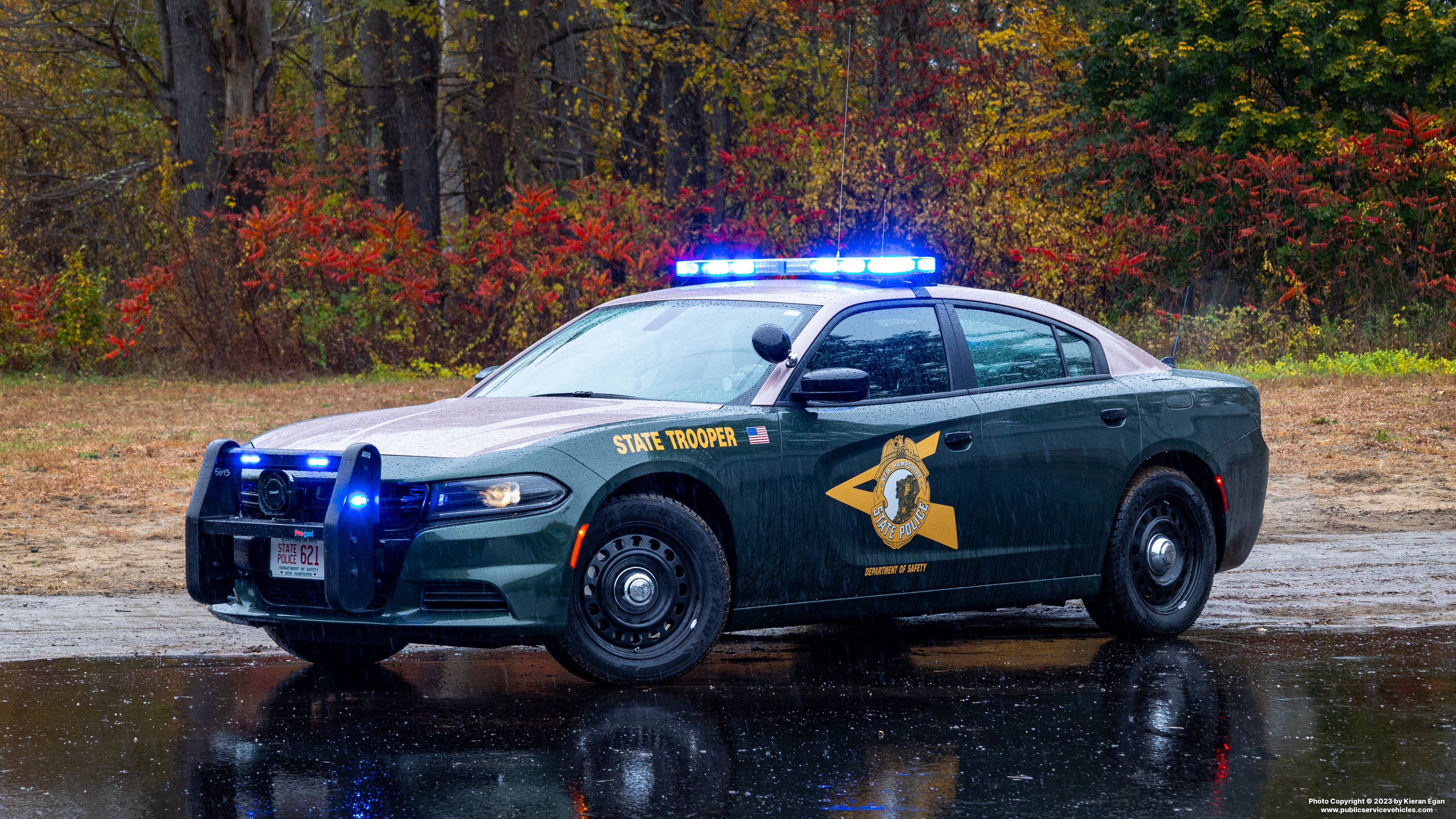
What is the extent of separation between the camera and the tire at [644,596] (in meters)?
6.18

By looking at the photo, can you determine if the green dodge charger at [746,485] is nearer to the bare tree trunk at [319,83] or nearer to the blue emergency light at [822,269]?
the blue emergency light at [822,269]

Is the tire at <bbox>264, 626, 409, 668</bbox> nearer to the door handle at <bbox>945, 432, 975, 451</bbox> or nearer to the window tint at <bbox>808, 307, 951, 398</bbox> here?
the window tint at <bbox>808, 307, 951, 398</bbox>

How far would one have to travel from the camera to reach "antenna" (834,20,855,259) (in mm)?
8062

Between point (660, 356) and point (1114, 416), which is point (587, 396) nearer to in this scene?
point (660, 356)

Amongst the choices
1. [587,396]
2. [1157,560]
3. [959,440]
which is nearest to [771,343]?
[587,396]

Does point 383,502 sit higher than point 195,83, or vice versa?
point 195,83

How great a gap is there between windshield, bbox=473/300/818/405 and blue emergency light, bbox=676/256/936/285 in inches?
18.2

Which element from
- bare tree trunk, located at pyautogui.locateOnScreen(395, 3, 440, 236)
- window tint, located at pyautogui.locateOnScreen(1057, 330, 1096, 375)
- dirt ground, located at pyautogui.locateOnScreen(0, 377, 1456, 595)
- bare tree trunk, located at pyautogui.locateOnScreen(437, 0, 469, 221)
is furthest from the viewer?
bare tree trunk, located at pyautogui.locateOnScreen(437, 0, 469, 221)

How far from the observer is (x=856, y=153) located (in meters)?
23.6

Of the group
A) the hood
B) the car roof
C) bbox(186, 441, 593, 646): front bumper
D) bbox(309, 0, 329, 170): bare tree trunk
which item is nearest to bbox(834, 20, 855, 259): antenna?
the car roof

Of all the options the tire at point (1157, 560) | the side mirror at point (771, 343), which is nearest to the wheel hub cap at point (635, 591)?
the side mirror at point (771, 343)

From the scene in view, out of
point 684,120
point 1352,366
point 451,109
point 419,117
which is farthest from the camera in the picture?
point 451,109

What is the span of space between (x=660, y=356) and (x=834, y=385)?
0.89 metres

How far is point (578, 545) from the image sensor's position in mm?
6059
